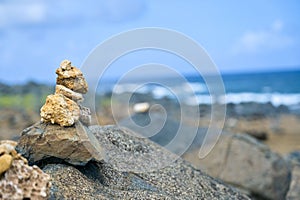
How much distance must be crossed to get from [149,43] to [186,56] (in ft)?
1.12

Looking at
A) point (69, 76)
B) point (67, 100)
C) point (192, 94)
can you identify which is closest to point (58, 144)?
point (67, 100)

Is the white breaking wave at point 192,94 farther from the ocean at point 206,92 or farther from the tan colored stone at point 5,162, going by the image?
the tan colored stone at point 5,162

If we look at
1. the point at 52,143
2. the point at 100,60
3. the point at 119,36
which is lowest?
the point at 52,143

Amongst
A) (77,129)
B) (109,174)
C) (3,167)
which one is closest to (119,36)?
(77,129)

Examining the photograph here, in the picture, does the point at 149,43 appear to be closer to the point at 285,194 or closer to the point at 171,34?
the point at 171,34

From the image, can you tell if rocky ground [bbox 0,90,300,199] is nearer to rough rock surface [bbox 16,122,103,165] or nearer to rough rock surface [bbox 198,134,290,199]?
rough rock surface [bbox 198,134,290,199]

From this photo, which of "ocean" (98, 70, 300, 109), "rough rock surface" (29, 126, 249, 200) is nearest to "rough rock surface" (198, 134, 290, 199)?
"ocean" (98, 70, 300, 109)

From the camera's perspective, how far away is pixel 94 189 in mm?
3320

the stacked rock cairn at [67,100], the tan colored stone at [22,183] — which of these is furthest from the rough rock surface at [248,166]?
the tan colored stone at [22,183]

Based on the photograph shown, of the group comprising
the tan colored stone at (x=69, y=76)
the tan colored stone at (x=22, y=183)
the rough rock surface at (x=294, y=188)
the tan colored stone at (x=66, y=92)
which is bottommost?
the tan colored stone at (x=22, y=183)

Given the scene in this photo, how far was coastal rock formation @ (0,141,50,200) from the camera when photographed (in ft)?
8.18

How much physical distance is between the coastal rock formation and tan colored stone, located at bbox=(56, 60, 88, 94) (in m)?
0.95

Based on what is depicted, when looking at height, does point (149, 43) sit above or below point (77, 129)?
above

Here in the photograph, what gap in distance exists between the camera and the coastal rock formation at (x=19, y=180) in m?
2.49
